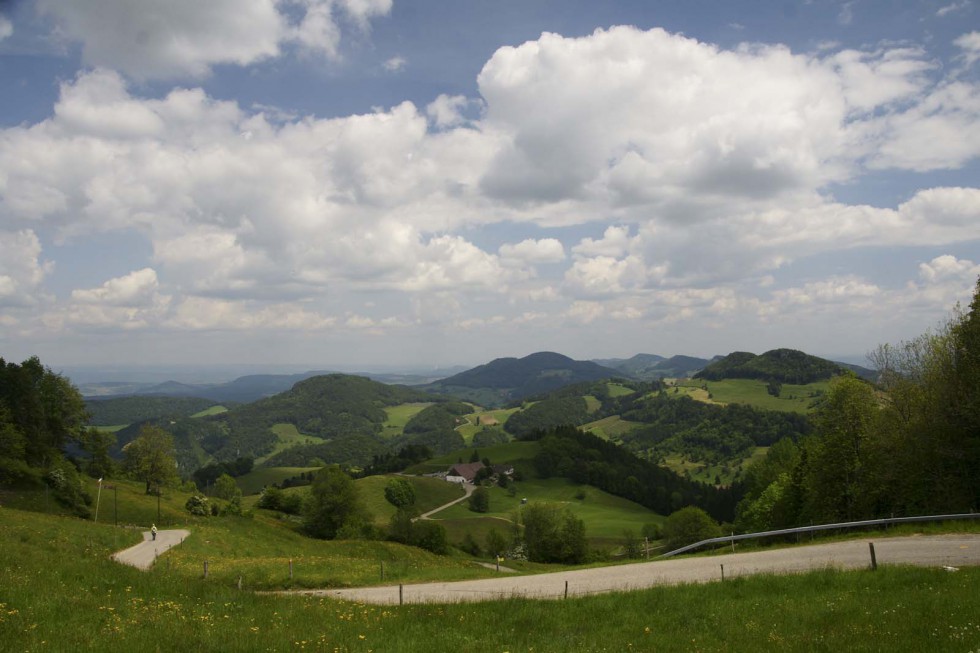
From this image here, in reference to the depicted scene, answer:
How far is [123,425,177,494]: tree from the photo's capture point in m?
86.9

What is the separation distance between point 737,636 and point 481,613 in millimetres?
7531

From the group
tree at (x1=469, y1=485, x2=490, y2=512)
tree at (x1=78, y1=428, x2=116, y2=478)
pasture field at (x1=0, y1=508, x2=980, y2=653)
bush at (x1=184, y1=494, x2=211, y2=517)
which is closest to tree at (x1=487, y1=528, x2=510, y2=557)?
bush at (x1=184, y1=494, x2=211, y2=517)

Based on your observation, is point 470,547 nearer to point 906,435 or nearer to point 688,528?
point 688,528

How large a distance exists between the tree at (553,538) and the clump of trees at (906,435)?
140 feet

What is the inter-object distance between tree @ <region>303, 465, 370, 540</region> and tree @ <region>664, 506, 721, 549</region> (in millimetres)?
59757

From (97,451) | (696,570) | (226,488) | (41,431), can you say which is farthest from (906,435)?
(226,488)

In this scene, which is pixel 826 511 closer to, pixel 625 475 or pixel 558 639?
pixel 558 639

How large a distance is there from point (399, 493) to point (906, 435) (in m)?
131

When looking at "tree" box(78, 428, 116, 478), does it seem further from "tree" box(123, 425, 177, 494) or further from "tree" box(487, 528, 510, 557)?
"tree" box(487, 528, 510, 557)

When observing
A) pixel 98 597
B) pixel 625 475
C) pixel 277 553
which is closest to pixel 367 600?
pixel 98 597

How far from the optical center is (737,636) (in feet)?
45.3

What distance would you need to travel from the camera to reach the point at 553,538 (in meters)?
88.8

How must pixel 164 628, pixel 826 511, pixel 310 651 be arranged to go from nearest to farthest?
pixel 310 651
pixel 164 628
pixel 826 511

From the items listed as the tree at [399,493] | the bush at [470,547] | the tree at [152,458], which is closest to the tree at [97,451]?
the tree at [152,458]
